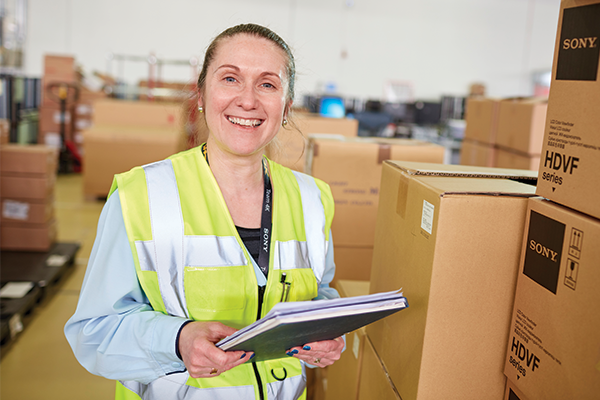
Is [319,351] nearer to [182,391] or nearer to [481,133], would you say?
[182,391]

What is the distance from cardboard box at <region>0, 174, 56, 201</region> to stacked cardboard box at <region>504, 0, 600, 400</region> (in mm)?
3220

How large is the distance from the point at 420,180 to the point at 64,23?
976cm

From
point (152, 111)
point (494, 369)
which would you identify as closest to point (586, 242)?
point (494, 369)

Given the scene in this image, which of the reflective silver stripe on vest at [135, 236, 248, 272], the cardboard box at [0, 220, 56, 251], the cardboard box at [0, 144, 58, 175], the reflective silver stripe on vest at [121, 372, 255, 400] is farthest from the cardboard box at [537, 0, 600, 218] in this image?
the cardboard box at [0, 220, 56, 251]

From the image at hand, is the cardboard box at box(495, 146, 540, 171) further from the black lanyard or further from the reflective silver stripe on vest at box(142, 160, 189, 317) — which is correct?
the reflective silver stripe on vest at box(142, 160, 189, 317)

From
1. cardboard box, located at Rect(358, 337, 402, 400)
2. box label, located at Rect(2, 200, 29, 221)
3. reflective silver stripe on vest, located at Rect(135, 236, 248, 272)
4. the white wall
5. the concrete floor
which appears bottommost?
the concrete floor

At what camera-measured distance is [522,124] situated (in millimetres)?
2160

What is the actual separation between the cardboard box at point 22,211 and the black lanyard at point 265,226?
2622 mm

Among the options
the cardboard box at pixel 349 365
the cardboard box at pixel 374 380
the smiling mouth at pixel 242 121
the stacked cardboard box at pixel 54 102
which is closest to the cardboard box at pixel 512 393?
the cardboard box at pixel 374 380

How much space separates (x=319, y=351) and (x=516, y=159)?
1.68m

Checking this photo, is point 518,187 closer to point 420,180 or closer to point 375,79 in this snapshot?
point 420,180

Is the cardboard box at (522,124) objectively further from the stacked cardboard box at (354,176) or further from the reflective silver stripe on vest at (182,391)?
the reflective silver stripe on vest at (182,391)

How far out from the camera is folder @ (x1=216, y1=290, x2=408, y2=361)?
704 millimetres

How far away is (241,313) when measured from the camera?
39.8 inches
